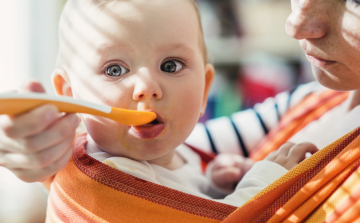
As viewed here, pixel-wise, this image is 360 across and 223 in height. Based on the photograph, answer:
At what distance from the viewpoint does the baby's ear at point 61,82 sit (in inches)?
27.8

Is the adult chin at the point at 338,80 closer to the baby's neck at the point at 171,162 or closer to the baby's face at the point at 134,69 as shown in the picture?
the baby's face at the point at 134,69

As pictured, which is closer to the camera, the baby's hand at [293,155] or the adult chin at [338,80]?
the adult chin at [338,80]

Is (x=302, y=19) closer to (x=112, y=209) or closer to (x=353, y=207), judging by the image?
(x=353, y=207)

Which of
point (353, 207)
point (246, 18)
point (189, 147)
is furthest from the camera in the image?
point (246, 18)

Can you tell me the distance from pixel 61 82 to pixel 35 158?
31cm

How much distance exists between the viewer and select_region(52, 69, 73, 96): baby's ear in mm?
707

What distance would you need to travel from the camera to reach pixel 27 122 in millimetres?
421

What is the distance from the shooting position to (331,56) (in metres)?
0.61

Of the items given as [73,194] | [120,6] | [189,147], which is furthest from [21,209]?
[120,6]

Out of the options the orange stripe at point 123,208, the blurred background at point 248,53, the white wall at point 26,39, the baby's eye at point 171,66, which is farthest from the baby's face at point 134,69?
the blurred background at point 248,53

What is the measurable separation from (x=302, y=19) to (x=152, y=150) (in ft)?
1.22

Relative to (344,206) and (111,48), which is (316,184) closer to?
(344,206)

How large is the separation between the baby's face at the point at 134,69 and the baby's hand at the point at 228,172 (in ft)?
1.04

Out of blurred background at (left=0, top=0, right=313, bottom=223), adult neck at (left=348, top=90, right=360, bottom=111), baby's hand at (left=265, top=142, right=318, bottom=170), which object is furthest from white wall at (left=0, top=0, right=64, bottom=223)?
adult neck at (left=348, top=90, right=360, bottom=111)
